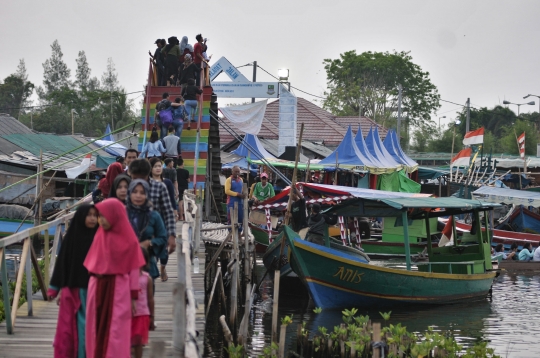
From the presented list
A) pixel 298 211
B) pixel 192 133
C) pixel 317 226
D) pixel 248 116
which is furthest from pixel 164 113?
pixel 248 116

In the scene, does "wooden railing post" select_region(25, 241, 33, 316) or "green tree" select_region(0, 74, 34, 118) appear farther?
"green tree" select_region(0, 74, 34, 118)

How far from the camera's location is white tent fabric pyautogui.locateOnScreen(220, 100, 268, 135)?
24.9 m

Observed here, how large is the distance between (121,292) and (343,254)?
952 centimetres

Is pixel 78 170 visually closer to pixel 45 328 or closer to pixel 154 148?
pixel 154 148

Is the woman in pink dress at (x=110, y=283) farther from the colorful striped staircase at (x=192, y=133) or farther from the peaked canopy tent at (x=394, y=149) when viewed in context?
the peaked canopy tent at (x=394, y=149)

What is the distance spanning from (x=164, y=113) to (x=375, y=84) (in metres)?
47.7

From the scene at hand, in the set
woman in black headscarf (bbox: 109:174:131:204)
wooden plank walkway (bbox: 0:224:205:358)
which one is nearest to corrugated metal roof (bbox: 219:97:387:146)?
wooden plank walkway (bbox: 0:224:205:358)

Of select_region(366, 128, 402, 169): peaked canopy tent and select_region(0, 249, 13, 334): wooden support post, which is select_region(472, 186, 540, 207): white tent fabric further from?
select_region(0, 249, 13, 334): wooden support post

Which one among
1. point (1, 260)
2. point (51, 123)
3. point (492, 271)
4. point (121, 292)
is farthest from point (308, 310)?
point (51, 123)

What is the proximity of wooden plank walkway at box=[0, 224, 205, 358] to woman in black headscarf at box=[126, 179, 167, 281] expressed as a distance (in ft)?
2.67

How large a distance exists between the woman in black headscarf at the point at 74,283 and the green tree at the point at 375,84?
2166 inches

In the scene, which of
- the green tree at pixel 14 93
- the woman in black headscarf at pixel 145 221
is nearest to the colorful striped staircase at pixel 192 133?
the woman in black headscarf at pixel 145 221

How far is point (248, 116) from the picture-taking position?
2495cm

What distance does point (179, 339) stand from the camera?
5.32 meters
